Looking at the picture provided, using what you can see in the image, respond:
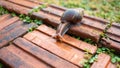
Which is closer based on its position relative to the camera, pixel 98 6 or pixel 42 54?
pixel 42 54

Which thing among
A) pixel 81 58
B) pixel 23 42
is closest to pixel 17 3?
pixel 23 42

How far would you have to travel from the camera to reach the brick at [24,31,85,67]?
2629 millimetres

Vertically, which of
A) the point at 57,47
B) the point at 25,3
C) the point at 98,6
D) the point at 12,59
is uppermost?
the point at 98,6

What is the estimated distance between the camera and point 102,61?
2.56 meters

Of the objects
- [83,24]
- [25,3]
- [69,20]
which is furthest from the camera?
[25,3]

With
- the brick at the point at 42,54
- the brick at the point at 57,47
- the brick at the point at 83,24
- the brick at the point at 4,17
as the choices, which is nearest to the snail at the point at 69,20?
the brick at the point at 83,24

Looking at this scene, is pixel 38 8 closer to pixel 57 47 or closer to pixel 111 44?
pixel 57 47

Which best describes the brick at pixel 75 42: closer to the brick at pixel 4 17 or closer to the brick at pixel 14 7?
the brick at pixel 14 7

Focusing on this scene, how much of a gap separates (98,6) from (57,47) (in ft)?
5.96

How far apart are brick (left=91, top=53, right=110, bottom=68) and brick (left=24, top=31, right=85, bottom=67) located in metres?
0.23

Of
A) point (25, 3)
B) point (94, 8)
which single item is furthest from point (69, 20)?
point (25, 3)

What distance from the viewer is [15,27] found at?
3340mm

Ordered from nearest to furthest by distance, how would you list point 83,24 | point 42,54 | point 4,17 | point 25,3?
point 42,54
point 83,24
point 4,17
point 25,3

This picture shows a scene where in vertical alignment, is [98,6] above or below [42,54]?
above
